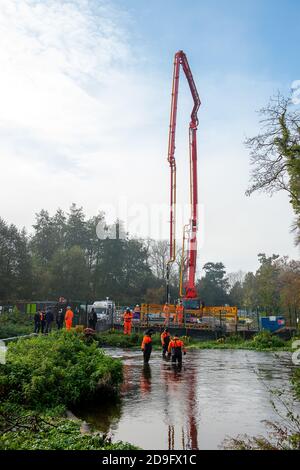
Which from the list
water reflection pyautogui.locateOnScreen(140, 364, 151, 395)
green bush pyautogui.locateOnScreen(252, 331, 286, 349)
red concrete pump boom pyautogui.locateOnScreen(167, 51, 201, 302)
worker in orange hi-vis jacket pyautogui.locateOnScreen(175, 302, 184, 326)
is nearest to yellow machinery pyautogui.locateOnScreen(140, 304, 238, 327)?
worker in orange hi-vis jacket pyautogui.locateOnScreen(175, 302, 184, 326)

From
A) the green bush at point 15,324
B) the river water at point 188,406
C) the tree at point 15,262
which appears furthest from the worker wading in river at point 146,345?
the tree at point 15,262

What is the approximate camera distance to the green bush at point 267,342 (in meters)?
27.3

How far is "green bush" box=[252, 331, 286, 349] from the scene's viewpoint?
2732 cm

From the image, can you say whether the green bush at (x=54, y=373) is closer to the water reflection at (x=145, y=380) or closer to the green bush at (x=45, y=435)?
the green bush at (x=45, y=435)

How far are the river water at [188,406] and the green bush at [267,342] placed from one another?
8.83 meters

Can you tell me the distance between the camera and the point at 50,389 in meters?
10.0

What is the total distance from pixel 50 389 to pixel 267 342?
20308mm

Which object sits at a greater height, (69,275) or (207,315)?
(69,275)

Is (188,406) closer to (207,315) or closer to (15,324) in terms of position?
(15,324)

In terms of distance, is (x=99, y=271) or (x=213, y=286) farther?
(x=213, y=286)

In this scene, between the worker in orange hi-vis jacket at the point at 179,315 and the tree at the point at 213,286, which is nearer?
the worker in orange hi-vis jacket at the point at 179,315

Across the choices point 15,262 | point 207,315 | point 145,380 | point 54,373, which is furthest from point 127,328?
point 15,262

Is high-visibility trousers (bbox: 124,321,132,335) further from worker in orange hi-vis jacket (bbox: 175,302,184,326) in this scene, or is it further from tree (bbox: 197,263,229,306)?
tree (bbox: 197,263,229,306)
